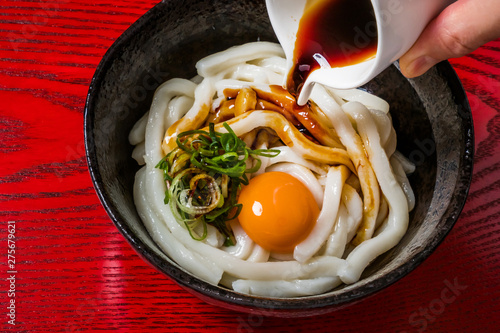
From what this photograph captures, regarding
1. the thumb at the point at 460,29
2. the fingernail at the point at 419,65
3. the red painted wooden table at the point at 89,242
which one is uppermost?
the thumb at the point at 460,29

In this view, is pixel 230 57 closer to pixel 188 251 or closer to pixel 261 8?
pixel 261 8

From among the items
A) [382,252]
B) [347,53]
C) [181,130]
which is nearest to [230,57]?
[181,130]

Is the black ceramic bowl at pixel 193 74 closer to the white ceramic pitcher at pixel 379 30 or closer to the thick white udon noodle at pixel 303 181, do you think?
the thick white udon noodle at pixel 303 181

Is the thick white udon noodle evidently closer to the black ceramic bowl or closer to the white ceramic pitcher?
the black ceramic bowl

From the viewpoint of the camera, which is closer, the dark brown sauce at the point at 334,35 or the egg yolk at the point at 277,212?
the dark brown sauce at the point at 334,35

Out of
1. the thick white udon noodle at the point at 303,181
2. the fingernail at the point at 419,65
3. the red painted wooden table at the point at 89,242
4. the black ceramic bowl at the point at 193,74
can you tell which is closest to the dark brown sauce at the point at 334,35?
the fingernail at the point at 419,65

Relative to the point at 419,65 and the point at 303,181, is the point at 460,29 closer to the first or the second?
the point at 419,65

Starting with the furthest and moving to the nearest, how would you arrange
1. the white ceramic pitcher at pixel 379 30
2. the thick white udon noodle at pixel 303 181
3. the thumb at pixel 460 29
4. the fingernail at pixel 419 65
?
the thick white udon noodle at pixel 303 181, the fingernail at pixel 419 65, the thumb at pixel 460 29, the white ceramic pitcher at pixel 379 30
